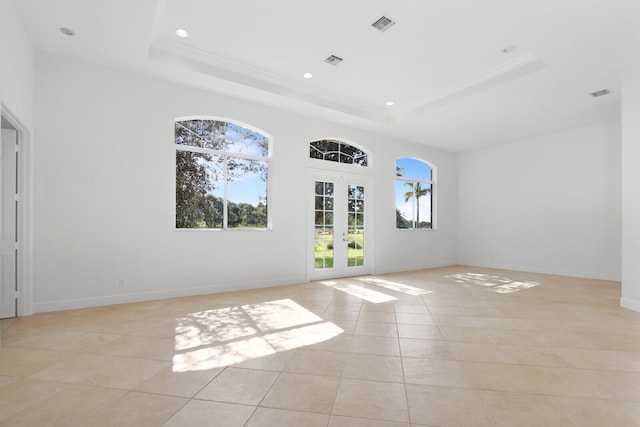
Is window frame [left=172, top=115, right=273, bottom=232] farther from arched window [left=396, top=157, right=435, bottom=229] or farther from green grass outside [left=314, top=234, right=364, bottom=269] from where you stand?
arched window [left=396, top=157, right=435, bottom=229]

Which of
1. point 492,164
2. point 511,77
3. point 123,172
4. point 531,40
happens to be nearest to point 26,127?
point 123,172

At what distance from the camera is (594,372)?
8.18 feet

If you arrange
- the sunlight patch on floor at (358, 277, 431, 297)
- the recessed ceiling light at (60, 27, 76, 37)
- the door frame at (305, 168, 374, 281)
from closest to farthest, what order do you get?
the recessed ceiling light at (60, 27, 76, 37)
the sunlight patch on floor at (358, 277, 431, 297)
the door frame at (305, 168, 374, 281)

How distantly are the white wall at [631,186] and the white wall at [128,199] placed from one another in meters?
4.83

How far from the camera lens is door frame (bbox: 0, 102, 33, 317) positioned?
3844 millimetres

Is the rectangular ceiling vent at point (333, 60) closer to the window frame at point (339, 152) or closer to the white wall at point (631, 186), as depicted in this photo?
the window frame at point (339, 152)

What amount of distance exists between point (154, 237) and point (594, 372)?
5.11 meters

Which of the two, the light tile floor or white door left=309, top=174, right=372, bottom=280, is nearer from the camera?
the light tile floor

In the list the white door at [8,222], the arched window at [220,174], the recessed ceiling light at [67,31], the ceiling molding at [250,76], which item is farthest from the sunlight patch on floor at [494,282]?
the recessed ceiling light at [67,31]

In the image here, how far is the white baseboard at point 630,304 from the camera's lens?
13.9ft

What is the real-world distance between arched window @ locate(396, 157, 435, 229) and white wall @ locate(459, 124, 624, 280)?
1.15 m

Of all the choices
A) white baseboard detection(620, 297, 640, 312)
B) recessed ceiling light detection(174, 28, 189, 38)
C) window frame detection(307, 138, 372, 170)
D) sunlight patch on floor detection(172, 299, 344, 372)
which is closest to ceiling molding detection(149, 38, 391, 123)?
recessed ceiling light detection(174, 28, 189, 38)

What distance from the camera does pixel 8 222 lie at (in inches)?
148

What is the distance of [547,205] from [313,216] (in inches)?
215
